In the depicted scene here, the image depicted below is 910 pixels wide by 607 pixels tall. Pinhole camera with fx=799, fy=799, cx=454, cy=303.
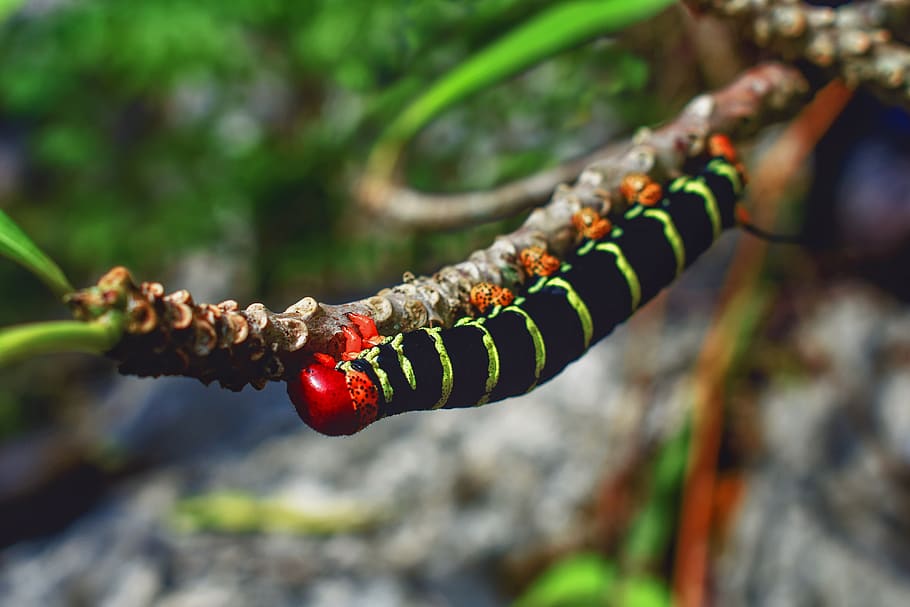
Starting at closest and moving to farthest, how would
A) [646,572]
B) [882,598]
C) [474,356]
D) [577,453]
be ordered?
[474,356], [882,598], [646,572], [577,453]

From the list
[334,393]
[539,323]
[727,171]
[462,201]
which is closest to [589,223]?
[539,323]

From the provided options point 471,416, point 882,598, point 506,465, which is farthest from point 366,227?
point 882,598

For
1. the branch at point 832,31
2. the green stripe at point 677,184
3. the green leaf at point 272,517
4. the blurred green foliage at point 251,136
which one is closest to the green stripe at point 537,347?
the green stripe at point 677,184

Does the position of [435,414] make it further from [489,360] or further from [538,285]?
[489,360]

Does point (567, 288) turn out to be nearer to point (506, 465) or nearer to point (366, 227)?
point (506, 465)

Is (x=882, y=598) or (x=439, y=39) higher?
(x=439, y=39)

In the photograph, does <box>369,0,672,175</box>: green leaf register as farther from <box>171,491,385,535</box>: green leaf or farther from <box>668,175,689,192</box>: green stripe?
<box>171,491,385,535</box>: green leaf

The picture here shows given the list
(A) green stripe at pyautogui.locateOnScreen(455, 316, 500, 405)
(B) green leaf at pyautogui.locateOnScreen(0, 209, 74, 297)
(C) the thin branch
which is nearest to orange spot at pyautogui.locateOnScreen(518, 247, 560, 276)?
(A) green stripe at pyautogui.locateOnScreen(455, 316, 500, 405)

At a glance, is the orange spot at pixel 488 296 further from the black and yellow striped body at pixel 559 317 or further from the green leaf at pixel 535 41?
the green leaf at pixel 535 41
